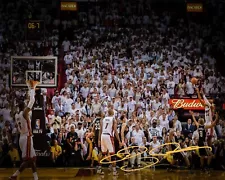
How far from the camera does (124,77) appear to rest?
16.2 metres

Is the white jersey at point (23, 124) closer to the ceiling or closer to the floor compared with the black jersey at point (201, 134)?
closer to the ceiling

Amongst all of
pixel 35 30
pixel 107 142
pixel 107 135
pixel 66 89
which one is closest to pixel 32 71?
pixel 66 89

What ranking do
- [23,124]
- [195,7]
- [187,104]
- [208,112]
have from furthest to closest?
[195,7] → [187,104] → [208,112] → [23,124]

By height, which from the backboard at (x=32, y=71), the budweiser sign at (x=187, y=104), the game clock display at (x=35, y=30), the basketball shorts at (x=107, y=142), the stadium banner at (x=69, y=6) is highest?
the stadium banner at (x=69, y=6)

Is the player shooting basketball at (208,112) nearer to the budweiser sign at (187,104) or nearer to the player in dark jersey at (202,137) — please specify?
the player in dark jersey at (202,137)

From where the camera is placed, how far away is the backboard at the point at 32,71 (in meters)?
15.5

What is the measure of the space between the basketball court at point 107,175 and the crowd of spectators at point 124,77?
3.65 ft

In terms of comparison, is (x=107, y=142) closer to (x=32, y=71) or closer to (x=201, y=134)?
(x=201, y=134)

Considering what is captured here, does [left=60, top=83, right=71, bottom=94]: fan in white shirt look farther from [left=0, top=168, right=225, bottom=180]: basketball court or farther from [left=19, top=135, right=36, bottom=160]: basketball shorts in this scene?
[left=19, top=135, right=36, bottom=160]: basketball shorts

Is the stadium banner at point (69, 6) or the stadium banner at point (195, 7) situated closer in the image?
the stadium banner at point (69, 6)

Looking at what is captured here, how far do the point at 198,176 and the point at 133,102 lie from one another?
4237 mm

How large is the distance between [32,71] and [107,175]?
18.0 feet

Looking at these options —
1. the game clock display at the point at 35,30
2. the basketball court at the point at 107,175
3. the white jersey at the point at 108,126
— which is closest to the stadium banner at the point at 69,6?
the game clock display at the point at 35,30

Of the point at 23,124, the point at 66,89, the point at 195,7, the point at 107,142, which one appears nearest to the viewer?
the point at 23,124
